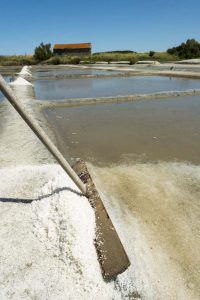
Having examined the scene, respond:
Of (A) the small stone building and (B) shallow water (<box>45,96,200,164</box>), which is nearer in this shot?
(B) shallow water (<box>45,96,200,164</box>)

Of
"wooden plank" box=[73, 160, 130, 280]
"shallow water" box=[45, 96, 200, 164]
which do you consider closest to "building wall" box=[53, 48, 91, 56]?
"shallow water" box=[45, 96, 200, 164]

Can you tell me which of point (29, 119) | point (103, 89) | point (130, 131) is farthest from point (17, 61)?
point (29, 119)

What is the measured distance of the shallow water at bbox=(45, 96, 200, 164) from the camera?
4.88 metres

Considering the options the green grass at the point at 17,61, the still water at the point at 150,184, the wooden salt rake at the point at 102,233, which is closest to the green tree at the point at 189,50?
the green grass at the point at 17,61

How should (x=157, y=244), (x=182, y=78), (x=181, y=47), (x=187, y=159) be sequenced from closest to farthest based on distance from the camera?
1. (x=157, y=244)
2. (x=187, y=159)
3. (x=182, y=78)
4. (x=181, y=47)

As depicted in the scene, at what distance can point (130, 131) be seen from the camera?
20.8ft

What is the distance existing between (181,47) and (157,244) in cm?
5530

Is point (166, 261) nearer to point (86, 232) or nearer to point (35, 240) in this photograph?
point (86, 232)

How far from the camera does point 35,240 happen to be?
2.18 m

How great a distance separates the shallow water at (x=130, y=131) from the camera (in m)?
4.88

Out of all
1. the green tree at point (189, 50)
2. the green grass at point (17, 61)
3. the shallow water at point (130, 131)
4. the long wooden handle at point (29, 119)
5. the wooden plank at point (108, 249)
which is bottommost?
the green grass at point (17, 61)

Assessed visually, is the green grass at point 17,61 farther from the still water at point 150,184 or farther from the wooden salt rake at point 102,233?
the wooden salt rake at point 102,233

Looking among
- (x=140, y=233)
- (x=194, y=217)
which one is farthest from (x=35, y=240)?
(x=194, y=217)

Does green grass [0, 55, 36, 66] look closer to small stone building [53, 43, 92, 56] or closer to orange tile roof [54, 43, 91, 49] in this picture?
small stone building [53, 43, 92, 56]
